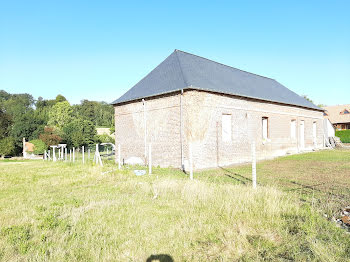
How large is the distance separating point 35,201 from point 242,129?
1268 centimetres

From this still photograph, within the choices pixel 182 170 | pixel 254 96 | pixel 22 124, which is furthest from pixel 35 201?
pixel 22 124

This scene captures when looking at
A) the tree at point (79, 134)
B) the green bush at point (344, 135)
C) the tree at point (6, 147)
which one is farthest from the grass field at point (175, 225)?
the green bush at point (344, 135)

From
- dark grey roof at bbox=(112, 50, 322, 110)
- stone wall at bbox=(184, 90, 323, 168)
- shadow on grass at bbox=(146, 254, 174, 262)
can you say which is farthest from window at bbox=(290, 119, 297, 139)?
shadow on grass at bbox=(146, 254, 174, 262)

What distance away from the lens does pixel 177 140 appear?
13.1 m

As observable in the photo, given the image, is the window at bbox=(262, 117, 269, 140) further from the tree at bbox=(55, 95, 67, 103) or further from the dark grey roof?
the tree at bbox=(55, 95, 67, 103)

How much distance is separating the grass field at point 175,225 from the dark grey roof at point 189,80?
25.4 ft

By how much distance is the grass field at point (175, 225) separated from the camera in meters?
3.31

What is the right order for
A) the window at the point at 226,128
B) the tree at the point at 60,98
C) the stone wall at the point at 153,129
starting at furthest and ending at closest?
the tree at the point at 60,98 → the window at the point at 226,128 → the stone wall at the point at 153,129

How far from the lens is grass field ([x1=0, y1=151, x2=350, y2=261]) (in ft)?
10.9

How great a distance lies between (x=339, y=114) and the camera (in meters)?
45.0

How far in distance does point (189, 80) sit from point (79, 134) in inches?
1097

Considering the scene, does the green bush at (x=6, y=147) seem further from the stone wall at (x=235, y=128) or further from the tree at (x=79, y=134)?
the stone wall at (x=235, y=128)

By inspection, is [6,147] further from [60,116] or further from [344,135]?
[344,135]

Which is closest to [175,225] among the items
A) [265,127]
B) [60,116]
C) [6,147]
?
[265,127]
